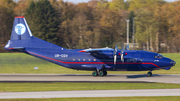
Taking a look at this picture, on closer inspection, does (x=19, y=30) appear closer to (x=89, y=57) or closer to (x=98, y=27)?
(x=89, y=57)

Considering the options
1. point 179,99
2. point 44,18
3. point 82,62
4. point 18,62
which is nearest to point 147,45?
point 44,18

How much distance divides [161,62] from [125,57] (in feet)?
14.6

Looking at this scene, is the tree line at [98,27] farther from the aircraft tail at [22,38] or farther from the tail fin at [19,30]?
the tail fin at [19,30]

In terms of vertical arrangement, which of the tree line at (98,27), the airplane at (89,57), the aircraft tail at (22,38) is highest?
the tree line at (98,27)

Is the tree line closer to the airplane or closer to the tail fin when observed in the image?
the airplane

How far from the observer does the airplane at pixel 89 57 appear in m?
27.7

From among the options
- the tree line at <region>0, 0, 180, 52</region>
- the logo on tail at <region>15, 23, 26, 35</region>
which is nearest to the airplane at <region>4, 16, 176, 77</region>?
the logo on tail at <region>15, 23, 26, 35</region>

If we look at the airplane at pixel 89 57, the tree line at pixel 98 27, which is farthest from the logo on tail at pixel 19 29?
the tree line at pixel 98 27

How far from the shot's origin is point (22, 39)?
94.9 feet

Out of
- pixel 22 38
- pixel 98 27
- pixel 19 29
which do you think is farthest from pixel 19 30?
pixel 98 27

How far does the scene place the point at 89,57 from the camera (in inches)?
1110

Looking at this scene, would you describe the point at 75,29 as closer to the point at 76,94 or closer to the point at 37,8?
the point at 37,8

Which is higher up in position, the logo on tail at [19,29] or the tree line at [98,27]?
the tree line at [98,27]

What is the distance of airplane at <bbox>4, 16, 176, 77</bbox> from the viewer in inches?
1091
